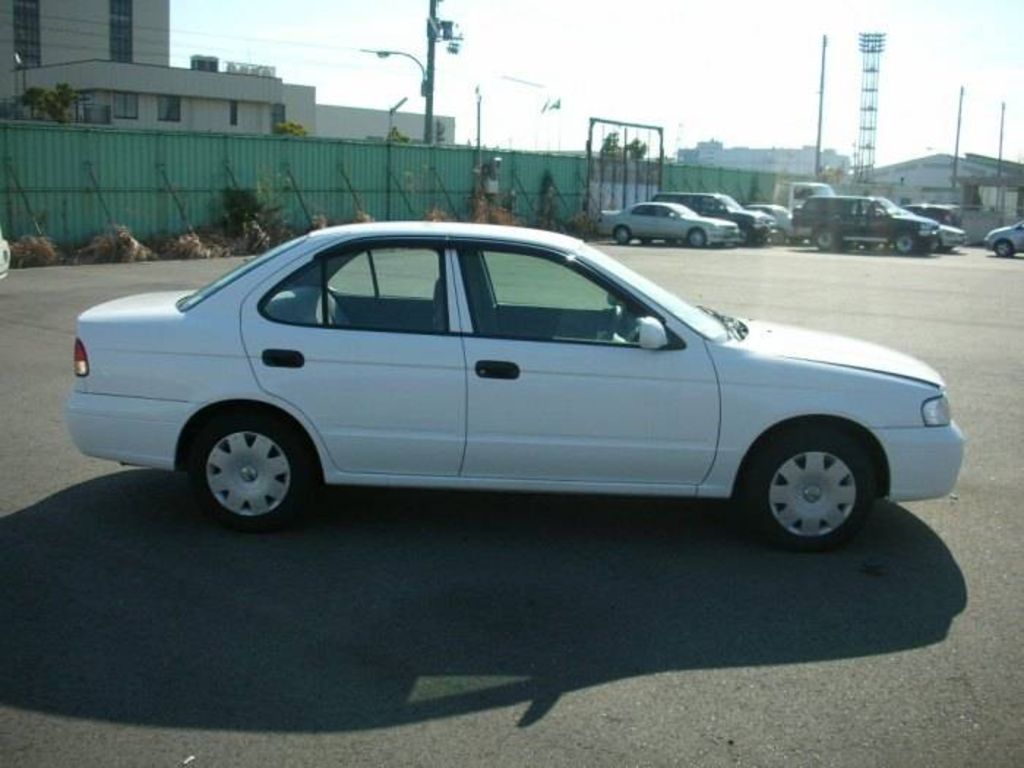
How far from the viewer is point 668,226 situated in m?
38.6

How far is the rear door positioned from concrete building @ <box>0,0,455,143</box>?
59680 mm

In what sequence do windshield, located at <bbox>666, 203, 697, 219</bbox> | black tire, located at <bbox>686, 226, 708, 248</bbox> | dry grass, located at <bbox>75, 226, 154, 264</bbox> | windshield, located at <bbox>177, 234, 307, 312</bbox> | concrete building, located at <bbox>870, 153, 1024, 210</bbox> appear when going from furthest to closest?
concrete building, located at <bbox>870, 153, 1024, 210</bbox>
windshield, located at <bbox>666, 203, 697, 219</bbox>
black tire, located at <bbox>686, 226, 708, 248</bbox>
dry grass, located at <bbox>75, 226, 154, 264</bbox>
windshield, located at <bbox>177, 234, 307, 312</bbox>

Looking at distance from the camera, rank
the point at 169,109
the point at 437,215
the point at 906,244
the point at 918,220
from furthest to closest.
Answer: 1. the point at 169,109
2. the point at 906,244
3. the point at 918,220
4. the point at 437,215

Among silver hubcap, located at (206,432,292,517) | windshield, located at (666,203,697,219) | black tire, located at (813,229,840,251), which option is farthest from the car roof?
black tire, located at (813,229,840,251)

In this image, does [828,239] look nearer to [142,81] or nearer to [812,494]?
→ [812,494]

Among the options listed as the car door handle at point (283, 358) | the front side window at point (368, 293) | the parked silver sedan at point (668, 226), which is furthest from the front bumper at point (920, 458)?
the parked silver sedan at point (668, 226)

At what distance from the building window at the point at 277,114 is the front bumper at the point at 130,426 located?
239 feet

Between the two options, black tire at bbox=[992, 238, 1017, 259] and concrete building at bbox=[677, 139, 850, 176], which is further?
concrete building at bbox=[677, 139, 850, 176]

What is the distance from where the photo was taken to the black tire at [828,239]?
40.2 meters

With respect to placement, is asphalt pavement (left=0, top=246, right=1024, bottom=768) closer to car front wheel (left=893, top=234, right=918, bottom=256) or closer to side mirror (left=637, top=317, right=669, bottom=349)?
side mirror (left=637, top=317, right=669, bottom=349)

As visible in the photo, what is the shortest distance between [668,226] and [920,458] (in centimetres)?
3300

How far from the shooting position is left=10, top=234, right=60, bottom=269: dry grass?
23.4 m

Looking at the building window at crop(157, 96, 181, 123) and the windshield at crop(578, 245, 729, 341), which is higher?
the building window at crop(157, 96, 181, 123)

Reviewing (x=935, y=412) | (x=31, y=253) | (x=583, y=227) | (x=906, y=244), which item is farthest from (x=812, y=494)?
(x=583, y=227)
